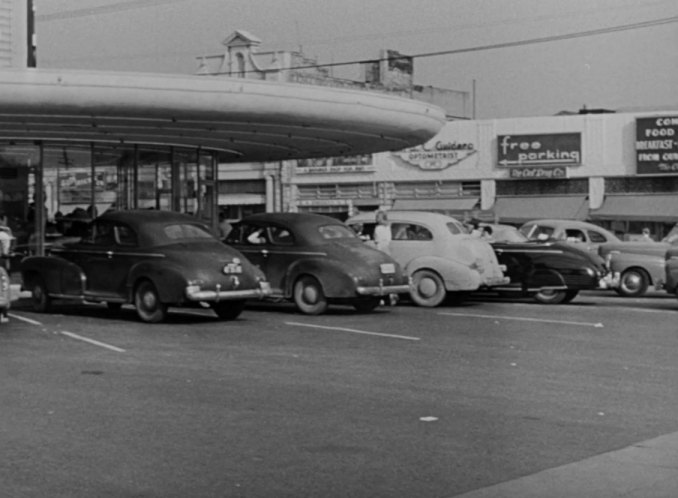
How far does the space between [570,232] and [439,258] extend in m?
7.88

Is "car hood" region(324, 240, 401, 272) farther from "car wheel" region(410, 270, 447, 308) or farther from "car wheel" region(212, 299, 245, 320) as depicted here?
"car wheel" region(212, 299, 245, 320)

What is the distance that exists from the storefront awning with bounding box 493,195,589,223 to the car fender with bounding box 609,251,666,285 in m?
26.8

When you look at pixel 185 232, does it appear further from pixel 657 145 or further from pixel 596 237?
pixel 657 145

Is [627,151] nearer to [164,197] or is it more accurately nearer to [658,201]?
[658,201]

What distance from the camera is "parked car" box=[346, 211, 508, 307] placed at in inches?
819

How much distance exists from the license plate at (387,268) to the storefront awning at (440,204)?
117 feet

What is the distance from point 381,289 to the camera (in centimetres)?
1883

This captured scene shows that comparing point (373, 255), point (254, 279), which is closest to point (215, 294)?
point (254, 279)

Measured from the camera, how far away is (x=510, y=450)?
8719mm

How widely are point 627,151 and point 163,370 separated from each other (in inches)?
1672

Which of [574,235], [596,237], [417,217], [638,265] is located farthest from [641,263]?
[417,217]

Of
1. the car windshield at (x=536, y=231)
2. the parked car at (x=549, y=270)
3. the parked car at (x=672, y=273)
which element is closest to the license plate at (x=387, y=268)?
the parked car at (x=549, y=270)

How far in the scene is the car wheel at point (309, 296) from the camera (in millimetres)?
18891

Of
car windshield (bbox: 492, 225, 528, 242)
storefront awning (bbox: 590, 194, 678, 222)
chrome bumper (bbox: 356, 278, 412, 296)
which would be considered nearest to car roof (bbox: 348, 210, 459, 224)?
chrome bumper (bbox: 356, 278, 412, 296)
